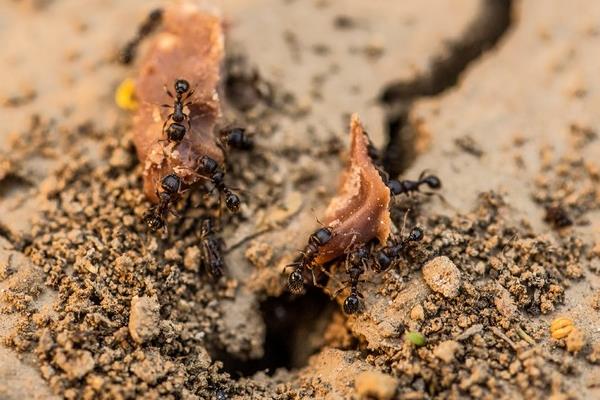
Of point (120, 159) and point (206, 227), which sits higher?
point (120, 159)

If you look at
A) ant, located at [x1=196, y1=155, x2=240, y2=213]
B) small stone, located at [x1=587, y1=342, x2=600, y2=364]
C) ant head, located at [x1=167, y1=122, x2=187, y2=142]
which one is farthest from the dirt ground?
ant head, located at [x1=167, y1=122, x2=187, y2=142]

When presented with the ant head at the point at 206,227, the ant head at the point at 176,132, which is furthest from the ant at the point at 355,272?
the ant head at the point at 176,132

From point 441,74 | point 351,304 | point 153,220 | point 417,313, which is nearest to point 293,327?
point 351,304

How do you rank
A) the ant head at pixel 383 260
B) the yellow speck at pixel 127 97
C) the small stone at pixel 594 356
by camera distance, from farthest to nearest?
the yellow speck at pixel 127 97 → the ant head at pixel 383 260 → the small stone at pixel 594 356

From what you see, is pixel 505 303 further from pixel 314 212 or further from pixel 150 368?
pixel 150 368

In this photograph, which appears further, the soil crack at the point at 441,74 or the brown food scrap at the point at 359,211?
the soil crack at the point at 441,74

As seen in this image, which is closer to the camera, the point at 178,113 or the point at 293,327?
the point at 178,113

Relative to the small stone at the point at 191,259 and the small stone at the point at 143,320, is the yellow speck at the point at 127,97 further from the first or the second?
the small stone at the point at 143,320

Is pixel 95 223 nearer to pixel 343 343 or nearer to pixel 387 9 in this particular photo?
pixel 343 343
